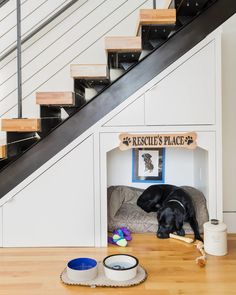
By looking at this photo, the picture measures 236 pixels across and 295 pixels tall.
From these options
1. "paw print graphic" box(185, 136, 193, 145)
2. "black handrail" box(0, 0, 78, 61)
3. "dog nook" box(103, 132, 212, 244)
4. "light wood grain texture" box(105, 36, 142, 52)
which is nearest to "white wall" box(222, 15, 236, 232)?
"dog nook" box(103, 132, 212, 244)

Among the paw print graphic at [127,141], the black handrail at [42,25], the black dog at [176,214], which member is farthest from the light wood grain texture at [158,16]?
the black dog at [176,214]

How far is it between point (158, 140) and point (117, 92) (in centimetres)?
44

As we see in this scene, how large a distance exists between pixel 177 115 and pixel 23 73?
1624mm

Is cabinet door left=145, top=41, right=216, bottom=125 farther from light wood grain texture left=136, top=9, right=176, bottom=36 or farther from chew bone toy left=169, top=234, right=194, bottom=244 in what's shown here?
chew bone toy left=169, top=234, right=194, bottom=244

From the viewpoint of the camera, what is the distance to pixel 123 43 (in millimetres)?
1752

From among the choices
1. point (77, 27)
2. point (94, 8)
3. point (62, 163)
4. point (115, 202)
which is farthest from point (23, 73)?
point (115, 202)

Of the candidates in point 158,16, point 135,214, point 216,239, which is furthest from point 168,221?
point 158,16

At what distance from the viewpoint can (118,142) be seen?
198 cm

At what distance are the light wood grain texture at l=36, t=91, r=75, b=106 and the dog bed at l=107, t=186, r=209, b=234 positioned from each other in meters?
0.94

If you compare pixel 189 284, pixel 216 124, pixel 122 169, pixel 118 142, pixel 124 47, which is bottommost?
pixel 189 284

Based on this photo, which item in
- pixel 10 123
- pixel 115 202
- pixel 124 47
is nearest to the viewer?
pixel 124 47

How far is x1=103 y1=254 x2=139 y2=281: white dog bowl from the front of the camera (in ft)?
4.97

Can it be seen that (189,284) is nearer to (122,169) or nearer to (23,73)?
(122,169)

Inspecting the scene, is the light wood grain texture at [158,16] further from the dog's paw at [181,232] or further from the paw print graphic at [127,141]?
the dog's paw at [181,232]
